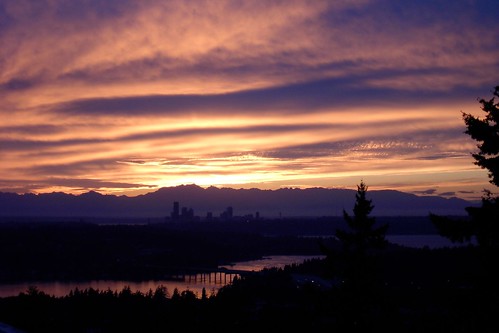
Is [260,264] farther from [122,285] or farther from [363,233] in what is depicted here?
[363,233]

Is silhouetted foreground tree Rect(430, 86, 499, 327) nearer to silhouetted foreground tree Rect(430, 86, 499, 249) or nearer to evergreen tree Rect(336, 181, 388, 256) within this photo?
silhouetted foreground tree Rect(430, 86, 499, 249)

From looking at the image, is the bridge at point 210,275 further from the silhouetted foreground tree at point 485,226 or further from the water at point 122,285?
the silhouetted foreground tree at point 485,226

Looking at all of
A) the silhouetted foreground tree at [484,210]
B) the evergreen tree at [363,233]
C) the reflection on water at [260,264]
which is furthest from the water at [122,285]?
the silhouetted foreground tree at [484,210]

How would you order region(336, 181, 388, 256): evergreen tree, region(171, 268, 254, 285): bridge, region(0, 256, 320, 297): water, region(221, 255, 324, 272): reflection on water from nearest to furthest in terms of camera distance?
region(336, 181, 388, 256): evergreen tree → region(0, 256, 320, 297): water → region(171, 268, 254, 285): bridge → region(221, 255, 324, 272): reflection on water

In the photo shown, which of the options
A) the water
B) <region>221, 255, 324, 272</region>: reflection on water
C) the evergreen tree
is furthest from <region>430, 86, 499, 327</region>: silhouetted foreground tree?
<region>221, 255, 324, 272</region>: reflection on water

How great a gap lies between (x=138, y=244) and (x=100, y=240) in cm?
860

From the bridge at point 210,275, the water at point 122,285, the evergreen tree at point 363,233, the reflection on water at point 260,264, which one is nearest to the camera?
the evergreen tree at point 363,233

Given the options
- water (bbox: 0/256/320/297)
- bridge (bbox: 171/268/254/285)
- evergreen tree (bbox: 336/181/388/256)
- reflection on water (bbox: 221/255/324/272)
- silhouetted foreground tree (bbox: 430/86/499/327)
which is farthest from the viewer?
reflection on water (bbox: 221/255/324/272)

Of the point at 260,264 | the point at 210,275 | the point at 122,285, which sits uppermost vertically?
the point at 260,264

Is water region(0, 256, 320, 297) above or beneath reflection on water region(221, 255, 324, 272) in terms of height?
beneath

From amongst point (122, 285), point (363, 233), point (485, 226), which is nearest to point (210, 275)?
point (122, 285)

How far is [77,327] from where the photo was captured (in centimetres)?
3281

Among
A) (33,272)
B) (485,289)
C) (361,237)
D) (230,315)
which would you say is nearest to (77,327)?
(230,315)

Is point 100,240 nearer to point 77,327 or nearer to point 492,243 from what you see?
point 77,327
